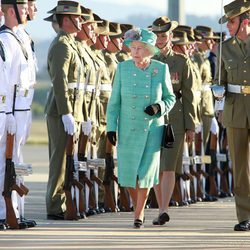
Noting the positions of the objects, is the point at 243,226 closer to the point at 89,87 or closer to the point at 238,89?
the point at 238,89

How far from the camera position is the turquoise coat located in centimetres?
1595

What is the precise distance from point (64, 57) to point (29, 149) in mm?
27660

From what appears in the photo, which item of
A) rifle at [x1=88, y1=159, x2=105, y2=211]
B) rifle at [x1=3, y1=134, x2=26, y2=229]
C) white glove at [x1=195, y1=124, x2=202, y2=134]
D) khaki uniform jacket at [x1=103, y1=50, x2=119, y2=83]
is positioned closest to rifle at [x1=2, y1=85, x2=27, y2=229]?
rifle at [x1=3, y1=134, x2=26, y2=229]

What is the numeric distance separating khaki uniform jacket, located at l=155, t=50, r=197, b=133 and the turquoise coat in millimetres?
2182

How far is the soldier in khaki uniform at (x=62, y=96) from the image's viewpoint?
1714cm

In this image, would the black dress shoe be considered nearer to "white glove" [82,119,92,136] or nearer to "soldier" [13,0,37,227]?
"soldier" [13,0,37,227]

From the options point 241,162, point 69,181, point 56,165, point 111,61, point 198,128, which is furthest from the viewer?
point 198,128

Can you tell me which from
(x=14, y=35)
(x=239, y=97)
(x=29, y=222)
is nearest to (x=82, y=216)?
(x=29, y=222)

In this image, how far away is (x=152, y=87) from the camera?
1608 centimetres

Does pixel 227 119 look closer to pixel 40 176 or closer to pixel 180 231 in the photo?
pixel 180 231

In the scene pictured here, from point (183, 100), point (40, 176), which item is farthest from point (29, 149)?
point (183, 100)

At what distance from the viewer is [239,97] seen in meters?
16.3

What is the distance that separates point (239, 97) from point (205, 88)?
18.8ft

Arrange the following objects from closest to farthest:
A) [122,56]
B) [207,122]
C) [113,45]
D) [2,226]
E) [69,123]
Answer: [2,226] → [69,123] → [113,45] → [122,56] → [207,122]
